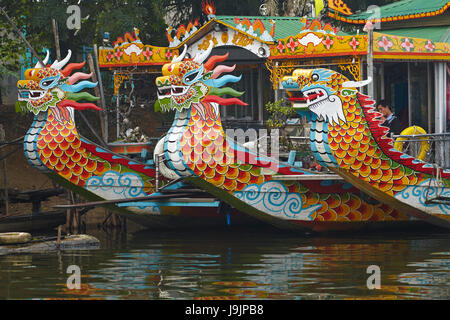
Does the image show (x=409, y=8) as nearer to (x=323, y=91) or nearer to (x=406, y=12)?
(x=406, y=12)

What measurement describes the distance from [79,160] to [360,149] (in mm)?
4906

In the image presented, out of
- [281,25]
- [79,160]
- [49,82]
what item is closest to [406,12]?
[281,25]

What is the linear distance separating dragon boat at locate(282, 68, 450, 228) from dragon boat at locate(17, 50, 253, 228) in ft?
7.97

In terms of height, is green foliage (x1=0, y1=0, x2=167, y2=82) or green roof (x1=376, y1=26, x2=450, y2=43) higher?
green foliage (x1=0, y1=0, x2=167, y2=82)

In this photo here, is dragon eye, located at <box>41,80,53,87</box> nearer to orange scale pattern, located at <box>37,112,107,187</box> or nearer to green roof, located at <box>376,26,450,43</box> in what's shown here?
orange scale pattern, located at <box>37,112,107,187</box>

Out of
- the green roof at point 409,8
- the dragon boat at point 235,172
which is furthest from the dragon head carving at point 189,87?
the green roof at point 409,8

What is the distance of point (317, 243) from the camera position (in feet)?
48.5

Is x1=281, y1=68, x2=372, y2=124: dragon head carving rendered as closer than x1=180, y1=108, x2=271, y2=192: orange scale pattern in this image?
Yes

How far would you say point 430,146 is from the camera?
50.2 ft

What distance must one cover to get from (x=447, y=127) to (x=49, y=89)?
7.15m

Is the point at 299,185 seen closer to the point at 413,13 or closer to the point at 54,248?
the point at 54,248

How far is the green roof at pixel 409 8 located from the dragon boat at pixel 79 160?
19.2 feet

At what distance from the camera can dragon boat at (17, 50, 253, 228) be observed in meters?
15.3

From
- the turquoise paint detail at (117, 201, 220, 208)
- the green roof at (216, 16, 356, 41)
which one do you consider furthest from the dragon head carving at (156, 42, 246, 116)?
the green roof at (216, 16, 356, 41)
